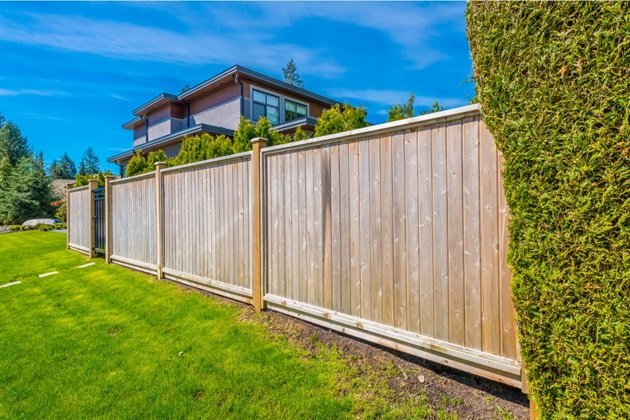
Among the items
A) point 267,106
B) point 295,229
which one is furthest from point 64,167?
point 295,229

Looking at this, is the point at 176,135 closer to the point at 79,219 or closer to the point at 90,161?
the point at 79,219

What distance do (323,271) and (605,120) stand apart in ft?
7.70

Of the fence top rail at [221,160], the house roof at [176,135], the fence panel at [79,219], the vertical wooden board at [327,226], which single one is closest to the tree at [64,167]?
the house roof at [176,135]

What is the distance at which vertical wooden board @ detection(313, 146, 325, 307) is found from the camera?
3266 millimetres

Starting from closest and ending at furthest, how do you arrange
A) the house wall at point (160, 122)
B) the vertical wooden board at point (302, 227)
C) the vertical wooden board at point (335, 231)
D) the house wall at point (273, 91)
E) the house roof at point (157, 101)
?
the vertical wooden board at point (335, 231) < the vertical wooden board at point (302, 227) < the house wall at point (273, 91) < the house roof at point (157, 101) < the house wall at point (160, 122)

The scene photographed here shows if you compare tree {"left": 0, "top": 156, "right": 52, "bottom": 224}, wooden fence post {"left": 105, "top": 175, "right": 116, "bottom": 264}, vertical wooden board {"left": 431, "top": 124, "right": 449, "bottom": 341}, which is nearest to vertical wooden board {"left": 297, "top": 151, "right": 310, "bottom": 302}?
vertical wooden board {"left": 431, "top": 124, "right": 449, "bottom": 341}

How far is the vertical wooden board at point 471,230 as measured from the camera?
2262mm

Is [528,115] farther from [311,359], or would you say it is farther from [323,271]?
[311,359]

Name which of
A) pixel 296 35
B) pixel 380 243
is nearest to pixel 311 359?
pixel 380 243

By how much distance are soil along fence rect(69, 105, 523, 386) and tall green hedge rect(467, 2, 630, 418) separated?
0.29 meters

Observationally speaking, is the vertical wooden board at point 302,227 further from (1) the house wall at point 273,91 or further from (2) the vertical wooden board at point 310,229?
(1) the house wall at point 273,91

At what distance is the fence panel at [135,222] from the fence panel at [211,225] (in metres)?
0.61

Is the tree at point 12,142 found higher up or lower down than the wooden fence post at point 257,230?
higher up

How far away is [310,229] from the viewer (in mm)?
3367
